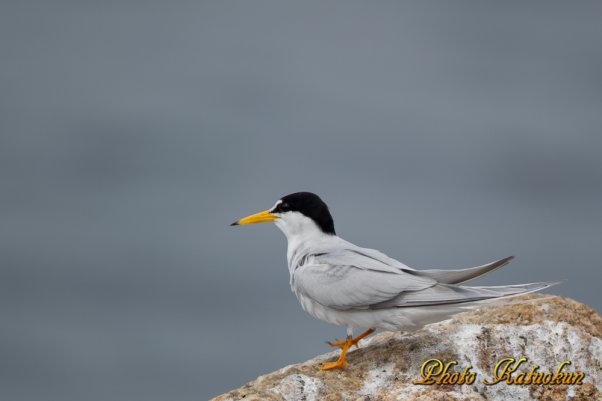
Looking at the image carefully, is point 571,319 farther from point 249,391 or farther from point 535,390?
point 249,391

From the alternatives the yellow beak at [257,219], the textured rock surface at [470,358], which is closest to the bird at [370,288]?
the textured rock surface at [470,358]

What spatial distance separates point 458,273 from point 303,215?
1.85 meters

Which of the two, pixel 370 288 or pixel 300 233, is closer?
pixel 370 288

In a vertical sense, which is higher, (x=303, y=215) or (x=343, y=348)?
(x=303, y=215)

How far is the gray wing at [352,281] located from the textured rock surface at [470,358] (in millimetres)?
568

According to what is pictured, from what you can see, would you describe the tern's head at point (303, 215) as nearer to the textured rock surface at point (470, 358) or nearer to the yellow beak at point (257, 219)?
the yellow beak at point (257, 219)

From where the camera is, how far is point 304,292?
27.3ft

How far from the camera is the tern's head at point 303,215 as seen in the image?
891 cm

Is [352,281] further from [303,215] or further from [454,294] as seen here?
[303,215]

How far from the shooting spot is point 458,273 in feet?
25.5

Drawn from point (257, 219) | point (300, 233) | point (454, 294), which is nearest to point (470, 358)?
point (454, 294)

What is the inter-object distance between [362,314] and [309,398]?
1.01m

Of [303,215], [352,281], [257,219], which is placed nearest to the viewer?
[352,281]

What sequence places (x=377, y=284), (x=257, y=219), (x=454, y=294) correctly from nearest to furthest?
(x=454, y=294), (x=377, y=284), (x=257, y=219)
